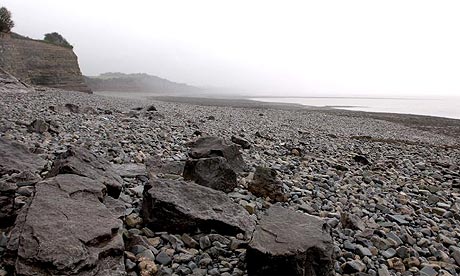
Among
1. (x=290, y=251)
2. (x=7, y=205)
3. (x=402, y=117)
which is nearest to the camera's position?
(x=290, y=251)

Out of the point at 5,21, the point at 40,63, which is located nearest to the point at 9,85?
the point at 5,21

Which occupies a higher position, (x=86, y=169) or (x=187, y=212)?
(x=86, y=169)

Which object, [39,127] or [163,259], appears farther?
[39,127]

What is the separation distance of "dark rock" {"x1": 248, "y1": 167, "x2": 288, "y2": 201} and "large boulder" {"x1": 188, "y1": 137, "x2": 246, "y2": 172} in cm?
123

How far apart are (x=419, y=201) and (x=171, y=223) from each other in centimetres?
565

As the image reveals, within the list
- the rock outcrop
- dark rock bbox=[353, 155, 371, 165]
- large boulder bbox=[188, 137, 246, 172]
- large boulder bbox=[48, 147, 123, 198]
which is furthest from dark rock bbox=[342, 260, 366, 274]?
the rock outcrop

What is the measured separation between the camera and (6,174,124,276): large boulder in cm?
276

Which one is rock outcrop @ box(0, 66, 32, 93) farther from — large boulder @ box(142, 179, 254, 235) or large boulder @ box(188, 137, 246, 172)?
large boulder @ box(142, 179, 254, 235)

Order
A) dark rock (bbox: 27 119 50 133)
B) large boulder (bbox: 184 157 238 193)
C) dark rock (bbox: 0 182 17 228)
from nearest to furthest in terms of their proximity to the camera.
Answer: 1. dark rock (bbox: 0 182 17 228)
2. large boulder (bbox: 184 157 238 193)
3. dark rock (bbox: 27 119 50 133)

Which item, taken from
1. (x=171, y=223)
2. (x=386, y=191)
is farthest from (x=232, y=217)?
(x=386, y=191)

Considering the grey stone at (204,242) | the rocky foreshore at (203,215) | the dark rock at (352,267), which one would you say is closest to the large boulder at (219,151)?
the rocky foreshore at (203,215)

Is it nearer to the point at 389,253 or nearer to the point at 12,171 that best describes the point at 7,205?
the point at 12,171

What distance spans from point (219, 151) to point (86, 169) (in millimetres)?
3148

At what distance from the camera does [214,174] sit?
19.7 ft
